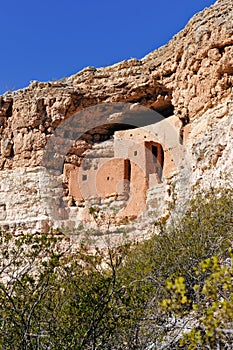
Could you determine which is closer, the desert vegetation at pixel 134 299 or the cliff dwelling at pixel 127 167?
the desert vegetation at pixel 134 299

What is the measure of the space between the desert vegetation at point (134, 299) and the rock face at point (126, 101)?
13.9ft

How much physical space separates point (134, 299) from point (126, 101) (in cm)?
1281

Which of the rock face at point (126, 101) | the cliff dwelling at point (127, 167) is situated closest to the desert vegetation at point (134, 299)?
the rock face at point (126, 101)

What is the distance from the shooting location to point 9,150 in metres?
19.2

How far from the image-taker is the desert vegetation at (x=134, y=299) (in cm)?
352

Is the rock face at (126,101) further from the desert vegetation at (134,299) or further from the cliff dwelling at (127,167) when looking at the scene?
the desert vegetation at (134,299)

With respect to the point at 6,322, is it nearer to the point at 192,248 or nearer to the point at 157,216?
the point at 192,248

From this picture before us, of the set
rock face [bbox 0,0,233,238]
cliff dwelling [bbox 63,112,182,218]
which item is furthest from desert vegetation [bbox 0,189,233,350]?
cliff dwelling [bbox 63,112,182,218]

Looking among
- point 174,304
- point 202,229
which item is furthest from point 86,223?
point 174,304

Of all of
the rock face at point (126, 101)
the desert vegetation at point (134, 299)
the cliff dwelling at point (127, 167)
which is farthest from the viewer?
the cliff dwelling at point (127, 167)

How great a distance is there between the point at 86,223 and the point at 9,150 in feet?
15.7

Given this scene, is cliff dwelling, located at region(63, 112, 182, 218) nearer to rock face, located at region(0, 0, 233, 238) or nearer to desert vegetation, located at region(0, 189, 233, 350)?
rock face, located at region(0, 0, 233, 238)

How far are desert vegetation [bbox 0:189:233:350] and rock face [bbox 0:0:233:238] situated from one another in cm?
423

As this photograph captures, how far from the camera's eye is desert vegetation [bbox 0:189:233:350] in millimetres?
3523
